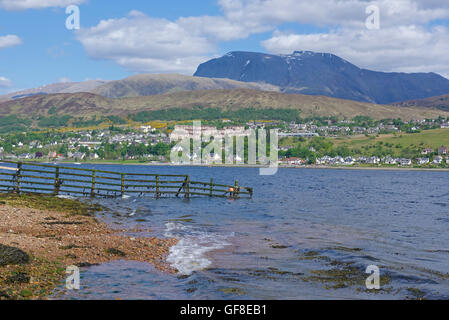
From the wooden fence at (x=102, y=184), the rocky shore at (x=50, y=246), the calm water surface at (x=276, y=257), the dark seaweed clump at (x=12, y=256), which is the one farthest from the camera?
the wooden fence at (x=102, y=184)

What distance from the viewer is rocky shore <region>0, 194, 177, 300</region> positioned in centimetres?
1170

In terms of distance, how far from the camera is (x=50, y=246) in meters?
15.8

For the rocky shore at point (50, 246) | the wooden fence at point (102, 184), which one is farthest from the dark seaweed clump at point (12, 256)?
the wooden fence at point (102, 184)

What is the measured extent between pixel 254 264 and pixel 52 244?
775 cm

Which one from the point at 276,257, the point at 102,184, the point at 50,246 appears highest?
the point at 102,184

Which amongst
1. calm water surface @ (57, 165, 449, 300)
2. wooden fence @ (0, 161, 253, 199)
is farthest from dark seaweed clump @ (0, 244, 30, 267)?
wooden fence @ (0, 161, 253, 199)

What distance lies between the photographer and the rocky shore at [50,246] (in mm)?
11703

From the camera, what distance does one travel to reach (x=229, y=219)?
3130 centimetres

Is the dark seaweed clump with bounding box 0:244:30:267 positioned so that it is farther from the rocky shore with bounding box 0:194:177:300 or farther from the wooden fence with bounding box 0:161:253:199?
the wooden fence with bounding box 0:161:253:199

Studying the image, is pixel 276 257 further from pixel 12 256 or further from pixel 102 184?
pixel 102 184

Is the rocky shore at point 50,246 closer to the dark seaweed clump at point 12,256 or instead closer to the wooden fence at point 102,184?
the dark seaweed clump at point 12,256

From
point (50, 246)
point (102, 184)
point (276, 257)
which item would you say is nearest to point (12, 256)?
point (50, 246)

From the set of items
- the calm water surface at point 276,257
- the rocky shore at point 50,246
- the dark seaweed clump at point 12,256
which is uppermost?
the dark seaweed clump at point 12,256

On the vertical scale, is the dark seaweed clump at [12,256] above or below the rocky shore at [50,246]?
above
